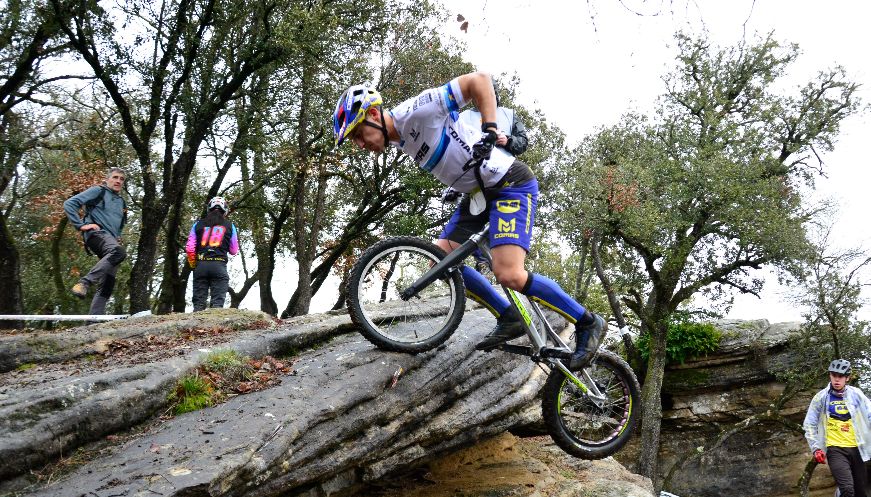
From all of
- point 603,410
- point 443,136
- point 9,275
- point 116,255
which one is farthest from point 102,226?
point 9,275

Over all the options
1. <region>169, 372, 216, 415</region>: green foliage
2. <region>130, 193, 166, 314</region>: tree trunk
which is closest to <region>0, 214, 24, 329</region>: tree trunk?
<region>130, 193, 166, 314</region>: tree trunk

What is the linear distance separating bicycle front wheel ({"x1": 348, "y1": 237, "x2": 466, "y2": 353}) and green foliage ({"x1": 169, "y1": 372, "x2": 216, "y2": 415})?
1442 mm

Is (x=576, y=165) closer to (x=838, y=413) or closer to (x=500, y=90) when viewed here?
(x=500, y=90)

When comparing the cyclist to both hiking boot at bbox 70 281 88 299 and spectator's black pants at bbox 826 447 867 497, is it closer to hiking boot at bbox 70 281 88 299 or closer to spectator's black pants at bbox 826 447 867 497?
spectator's black pants at bbox 826 447 867 497

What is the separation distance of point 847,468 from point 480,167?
9.26 m

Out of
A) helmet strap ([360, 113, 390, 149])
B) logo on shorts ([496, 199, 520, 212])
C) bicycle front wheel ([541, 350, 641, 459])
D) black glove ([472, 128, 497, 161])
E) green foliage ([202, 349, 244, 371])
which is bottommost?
bicycle front wheel ([541, 350, 641, 459])

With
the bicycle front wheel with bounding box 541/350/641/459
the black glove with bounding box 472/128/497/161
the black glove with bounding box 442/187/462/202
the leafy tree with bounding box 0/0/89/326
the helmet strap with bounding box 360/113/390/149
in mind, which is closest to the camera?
the black glove with bounding box 472/128/497/161

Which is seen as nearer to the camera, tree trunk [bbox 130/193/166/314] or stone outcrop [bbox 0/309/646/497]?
stone outcrop [bbox 0/309/646/497]

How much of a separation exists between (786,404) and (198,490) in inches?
1026

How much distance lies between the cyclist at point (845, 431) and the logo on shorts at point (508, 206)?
25.9 ft

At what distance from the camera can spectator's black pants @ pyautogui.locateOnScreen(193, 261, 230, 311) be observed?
10711mm

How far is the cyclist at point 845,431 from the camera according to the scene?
1019cm

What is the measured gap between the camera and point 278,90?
1919cm

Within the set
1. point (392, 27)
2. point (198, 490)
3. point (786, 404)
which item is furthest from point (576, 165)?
point (198, 490)
